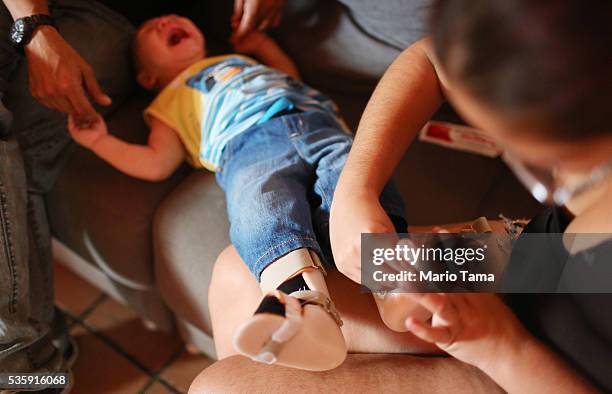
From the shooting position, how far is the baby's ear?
51.8 inches

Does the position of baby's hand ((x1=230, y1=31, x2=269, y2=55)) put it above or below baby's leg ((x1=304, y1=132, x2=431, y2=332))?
above

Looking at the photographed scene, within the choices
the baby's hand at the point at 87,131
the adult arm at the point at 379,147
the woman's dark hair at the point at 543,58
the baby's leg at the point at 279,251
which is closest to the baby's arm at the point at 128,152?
the baby's hand at the point at 87,131

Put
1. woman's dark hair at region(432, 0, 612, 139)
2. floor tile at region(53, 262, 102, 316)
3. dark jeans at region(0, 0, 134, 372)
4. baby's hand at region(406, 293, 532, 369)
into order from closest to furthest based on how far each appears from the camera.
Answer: woman's dark hair at region(432, 0, 612, 139) < baby's hand at region(406, 293, 532, 369) < dark jeans at region(0, 0, 134, 372) < floor tile at region(53, 262, 102, 316)

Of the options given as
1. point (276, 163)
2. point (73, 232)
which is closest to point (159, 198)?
point (73, 232)

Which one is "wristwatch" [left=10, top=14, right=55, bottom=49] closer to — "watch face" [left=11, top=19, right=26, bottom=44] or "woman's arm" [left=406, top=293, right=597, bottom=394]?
"watch face" [left=11, top=19, right=26, bottom=44]

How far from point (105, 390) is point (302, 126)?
0.85 meters

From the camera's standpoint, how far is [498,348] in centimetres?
71

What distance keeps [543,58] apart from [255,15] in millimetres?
966

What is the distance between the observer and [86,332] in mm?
1454

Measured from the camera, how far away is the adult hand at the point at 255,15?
4.15 ft

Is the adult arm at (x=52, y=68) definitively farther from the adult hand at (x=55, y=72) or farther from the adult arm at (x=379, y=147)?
the adult arm at (x=379, y=147)

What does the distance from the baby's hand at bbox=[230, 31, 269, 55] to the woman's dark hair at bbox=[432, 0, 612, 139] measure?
959 millimetres

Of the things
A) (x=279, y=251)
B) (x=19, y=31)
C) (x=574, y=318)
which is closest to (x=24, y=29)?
(x=19, y=31)

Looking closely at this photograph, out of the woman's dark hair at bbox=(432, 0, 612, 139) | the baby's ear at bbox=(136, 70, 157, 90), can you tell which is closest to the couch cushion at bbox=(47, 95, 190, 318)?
the baby's ear at bbox=(136, 70, 157, 90)
